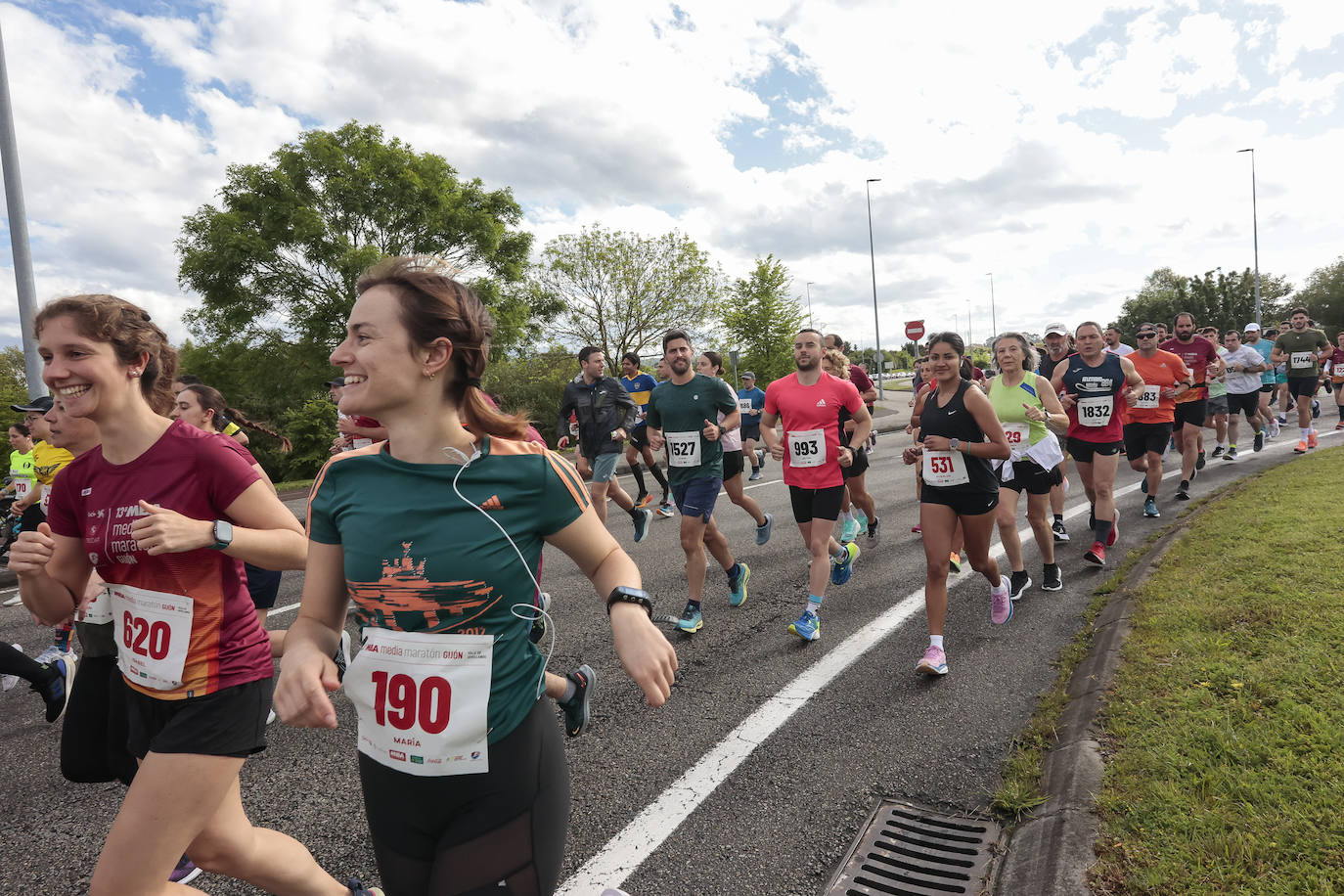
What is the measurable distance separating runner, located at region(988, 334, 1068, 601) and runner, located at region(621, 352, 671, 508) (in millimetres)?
3623

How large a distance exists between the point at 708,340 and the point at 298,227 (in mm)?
17902

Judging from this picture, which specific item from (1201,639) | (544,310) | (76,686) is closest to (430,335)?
(76,686)

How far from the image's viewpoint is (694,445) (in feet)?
19.1

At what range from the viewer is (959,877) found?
2.63 meters

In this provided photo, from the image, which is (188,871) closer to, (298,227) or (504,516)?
(504,516)

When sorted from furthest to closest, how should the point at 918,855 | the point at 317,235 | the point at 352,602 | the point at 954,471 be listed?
1. the point at 317,235
2. the point at 954,471
3. the point at 918,855
4. the point at 352,602

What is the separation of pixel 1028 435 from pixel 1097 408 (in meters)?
1.42

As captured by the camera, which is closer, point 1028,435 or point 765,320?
point 1028,435

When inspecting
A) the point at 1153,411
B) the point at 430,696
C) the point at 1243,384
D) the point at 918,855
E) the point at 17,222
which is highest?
the point at 17,222

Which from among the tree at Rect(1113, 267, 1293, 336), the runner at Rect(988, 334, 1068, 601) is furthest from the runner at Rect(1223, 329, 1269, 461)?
the tree at Rect(1113, 267, 1293, 336)

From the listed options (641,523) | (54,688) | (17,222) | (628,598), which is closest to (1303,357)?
(641,523)

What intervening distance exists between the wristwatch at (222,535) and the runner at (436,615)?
0.51 m

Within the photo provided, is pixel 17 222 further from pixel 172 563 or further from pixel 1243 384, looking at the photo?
pixel 1243 384

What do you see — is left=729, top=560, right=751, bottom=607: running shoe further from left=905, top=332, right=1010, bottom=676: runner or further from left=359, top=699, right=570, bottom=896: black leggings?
left=359, top=699, right=570, bottom=896: black leggings
